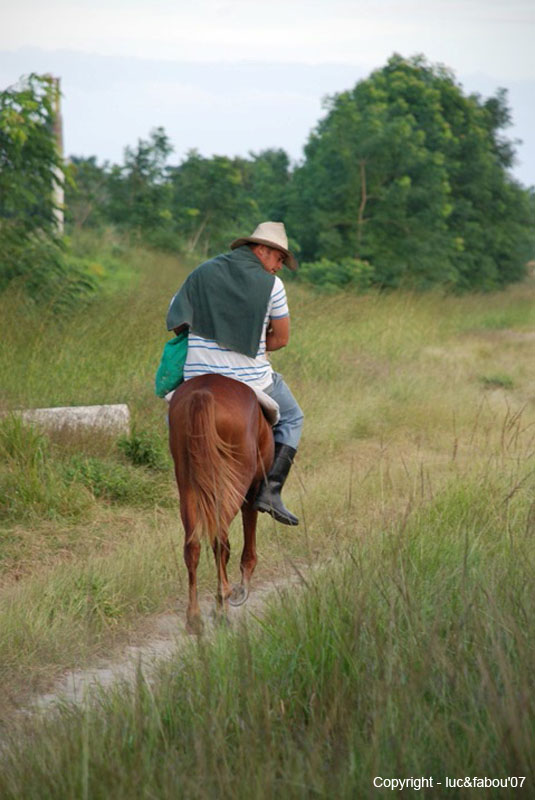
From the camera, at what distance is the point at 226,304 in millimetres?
5672

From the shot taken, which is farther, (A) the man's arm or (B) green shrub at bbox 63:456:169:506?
(B) green shrub at bbox 63:456:169:506

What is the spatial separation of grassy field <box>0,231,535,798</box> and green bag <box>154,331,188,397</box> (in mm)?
1087

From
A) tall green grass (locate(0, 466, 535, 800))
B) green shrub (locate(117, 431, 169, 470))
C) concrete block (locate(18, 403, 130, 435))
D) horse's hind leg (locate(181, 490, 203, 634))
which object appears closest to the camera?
tall green grass (locate(0, 466, 535, 800))

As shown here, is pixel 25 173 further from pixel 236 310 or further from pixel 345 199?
pixel 345 199

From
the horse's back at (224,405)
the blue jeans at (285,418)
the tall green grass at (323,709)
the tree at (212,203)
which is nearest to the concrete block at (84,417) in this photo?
the blue jeans at (285,418)

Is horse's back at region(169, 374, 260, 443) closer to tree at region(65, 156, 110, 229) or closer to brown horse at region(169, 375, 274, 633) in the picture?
brown horse at region(169, 375, 274, 633)

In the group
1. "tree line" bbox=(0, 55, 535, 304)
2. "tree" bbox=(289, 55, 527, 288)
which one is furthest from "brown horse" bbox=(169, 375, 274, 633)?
"tree" bbox=(289, 55, 527, 288)

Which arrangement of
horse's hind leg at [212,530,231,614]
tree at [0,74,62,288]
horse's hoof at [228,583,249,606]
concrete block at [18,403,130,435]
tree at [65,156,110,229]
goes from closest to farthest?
horse's hind leg at [212,530,231,614] → horse's hoof at [228,583,249,606] → concrete block at [18,403,130,435] → tree at [0,74,62,288] → tree at [65,156,110,229]

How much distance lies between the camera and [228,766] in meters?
2.76

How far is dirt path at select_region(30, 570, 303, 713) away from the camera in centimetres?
395

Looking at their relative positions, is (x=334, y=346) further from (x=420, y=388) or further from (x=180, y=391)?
(x=180, y=391)

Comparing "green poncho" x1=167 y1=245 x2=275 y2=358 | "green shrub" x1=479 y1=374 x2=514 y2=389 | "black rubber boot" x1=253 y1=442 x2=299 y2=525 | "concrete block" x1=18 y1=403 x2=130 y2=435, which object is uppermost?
"green poncho" x1=167 y1=245 x2=275 y2=358

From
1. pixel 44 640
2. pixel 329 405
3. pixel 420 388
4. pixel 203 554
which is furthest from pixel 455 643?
pixel 420 388

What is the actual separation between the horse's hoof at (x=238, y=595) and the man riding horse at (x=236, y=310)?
54 centimetres
